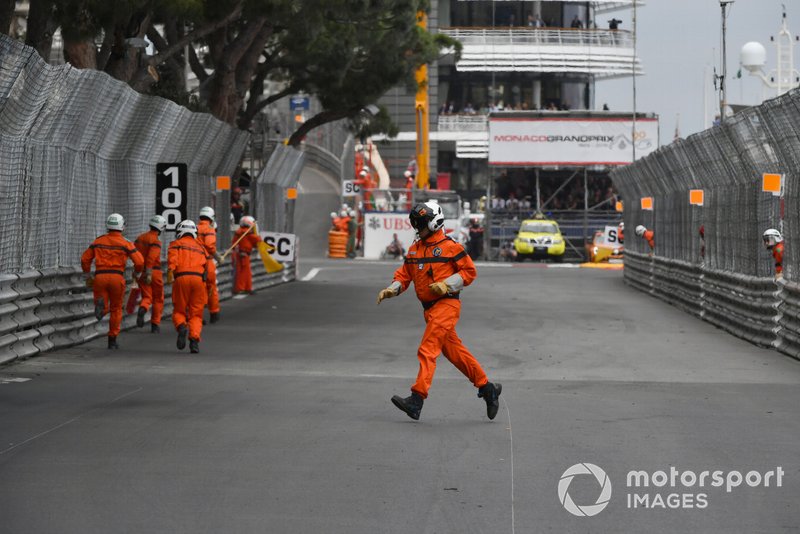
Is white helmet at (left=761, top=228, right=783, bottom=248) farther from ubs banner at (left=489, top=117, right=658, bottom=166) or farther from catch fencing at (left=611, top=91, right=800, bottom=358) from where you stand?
ubs banner at (left=489, top=117, right=658, bottom=166)

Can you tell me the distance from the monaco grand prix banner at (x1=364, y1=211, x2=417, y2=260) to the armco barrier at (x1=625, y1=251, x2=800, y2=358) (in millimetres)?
21574

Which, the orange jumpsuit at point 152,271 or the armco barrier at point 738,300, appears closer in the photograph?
the armco barrier at point 738,300

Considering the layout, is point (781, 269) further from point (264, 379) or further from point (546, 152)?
point (546, 152)

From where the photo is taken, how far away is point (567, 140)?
5747cm

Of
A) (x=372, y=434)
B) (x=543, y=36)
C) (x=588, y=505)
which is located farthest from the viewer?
(x=543, y=36)

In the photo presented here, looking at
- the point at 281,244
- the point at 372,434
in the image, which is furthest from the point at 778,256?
the point at 281,244

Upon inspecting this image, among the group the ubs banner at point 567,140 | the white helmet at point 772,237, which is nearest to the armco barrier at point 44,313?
the white helmet at point 772,237

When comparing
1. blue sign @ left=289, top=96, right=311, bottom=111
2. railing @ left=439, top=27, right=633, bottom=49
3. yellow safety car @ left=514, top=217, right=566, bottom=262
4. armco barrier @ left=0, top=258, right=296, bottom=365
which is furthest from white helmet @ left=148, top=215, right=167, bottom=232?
railing @ left=439, top=27, right=633, bottom=49

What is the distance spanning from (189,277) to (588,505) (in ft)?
30.4

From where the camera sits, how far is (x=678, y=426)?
34.4 feet

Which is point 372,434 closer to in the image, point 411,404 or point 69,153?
Result: point 411,404

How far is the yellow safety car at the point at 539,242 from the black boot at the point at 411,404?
40925 mm

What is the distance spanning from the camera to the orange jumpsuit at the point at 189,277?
52.4 feet

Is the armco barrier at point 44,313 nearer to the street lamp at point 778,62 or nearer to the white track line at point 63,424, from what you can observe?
the white track line at point 63,424
